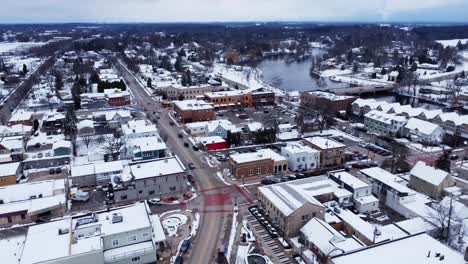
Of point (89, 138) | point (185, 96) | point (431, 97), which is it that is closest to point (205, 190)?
point (89, 138)

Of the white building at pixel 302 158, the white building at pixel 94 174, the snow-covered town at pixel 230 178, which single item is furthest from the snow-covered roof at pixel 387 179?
the white building at pixel 94 174

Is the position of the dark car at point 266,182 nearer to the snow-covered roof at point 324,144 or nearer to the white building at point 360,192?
the white building at point 360,192

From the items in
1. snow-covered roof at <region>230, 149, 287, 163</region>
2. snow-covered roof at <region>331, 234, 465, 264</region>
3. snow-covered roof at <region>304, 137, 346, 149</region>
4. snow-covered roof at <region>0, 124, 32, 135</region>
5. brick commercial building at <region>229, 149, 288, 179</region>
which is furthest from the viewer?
snow-covered roof at <region>0, 124, 32, 135</region>

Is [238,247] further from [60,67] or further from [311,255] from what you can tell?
[60,67]

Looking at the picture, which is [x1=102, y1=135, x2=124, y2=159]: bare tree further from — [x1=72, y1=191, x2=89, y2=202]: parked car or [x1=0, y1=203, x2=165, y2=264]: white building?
[x1=0, y1=203, x2=165, y2=264]: white building

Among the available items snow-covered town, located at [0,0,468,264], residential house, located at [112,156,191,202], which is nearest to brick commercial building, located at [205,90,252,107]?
snow-covered town, located at [0,0,468,264]

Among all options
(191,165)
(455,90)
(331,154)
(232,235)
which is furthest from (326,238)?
(455,90)

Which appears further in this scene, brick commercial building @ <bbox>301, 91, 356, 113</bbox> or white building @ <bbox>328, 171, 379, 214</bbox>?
brick commercial building @ <bbox>301, 91, 356, 113</bbox>
